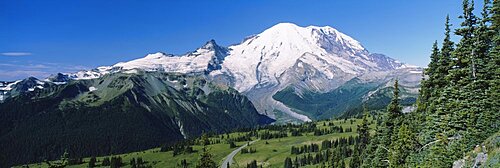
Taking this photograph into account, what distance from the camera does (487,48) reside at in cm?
4675

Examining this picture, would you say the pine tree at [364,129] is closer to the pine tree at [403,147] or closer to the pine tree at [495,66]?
the pine tree at [403,147]

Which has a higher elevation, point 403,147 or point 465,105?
point 465,105

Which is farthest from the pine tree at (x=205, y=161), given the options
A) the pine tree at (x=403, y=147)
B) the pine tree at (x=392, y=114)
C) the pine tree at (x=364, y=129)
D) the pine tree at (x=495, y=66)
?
the pine tree at (x=364, y=129)

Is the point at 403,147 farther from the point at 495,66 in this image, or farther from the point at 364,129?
the point at 364,129

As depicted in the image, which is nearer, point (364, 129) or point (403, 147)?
point (403, 147)

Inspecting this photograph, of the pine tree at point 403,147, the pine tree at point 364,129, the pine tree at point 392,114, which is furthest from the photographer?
the pine tree at point 364,129

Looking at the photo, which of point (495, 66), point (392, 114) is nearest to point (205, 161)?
point (392, 114)

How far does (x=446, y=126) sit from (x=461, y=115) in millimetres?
2034

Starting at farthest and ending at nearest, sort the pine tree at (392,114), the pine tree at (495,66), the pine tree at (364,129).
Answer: the pine tree at (364,129), the pine tree at (392,114), the pine tree at (495,66)

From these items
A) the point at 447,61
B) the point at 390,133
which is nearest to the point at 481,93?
the point at 447,61

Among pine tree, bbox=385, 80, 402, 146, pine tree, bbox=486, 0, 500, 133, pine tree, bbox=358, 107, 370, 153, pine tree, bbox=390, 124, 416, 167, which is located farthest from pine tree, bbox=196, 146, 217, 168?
Answer: pine tree, bbox=358, 107, 370, 153

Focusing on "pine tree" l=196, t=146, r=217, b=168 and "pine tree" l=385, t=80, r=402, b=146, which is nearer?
"pine tree" l=196, t=146, r=217, b=168

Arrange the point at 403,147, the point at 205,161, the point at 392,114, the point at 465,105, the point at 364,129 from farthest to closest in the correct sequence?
1. the point at 364,129
2. the point at 392,114
3. the point at 205,161
4. the point at 403,147
5. the point at 465,105

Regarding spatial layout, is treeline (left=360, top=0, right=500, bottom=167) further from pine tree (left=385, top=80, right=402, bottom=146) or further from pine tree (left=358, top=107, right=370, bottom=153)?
pine tree (left=358, top=107, right=370, bottom=153)
